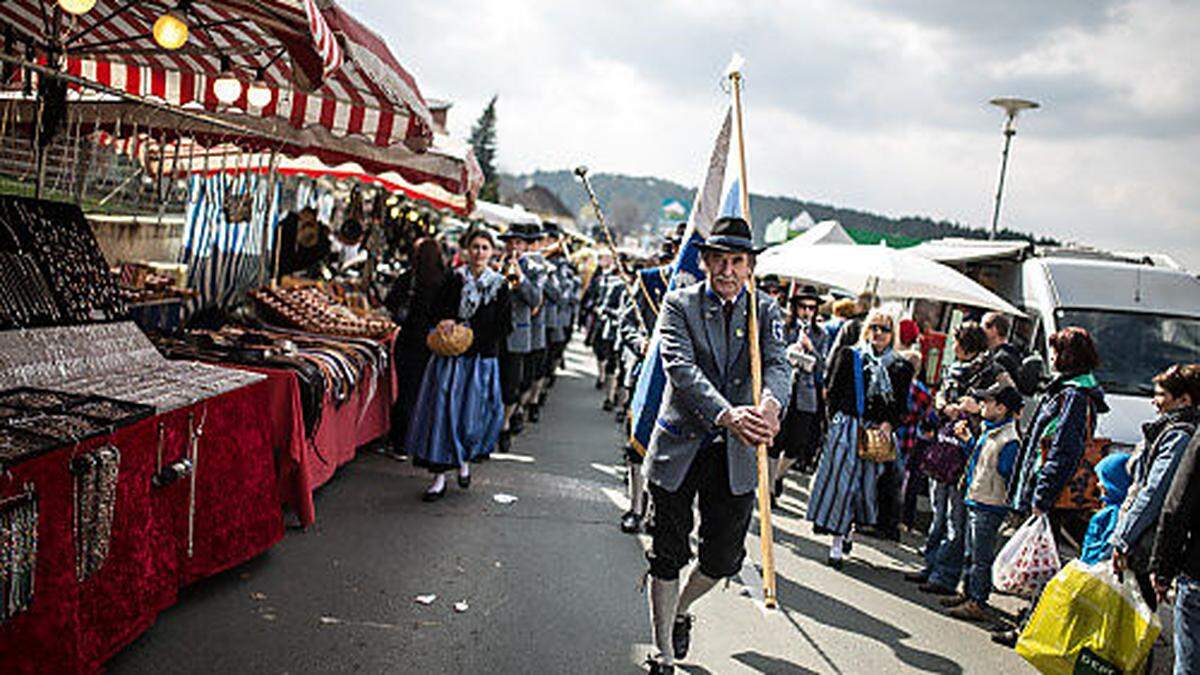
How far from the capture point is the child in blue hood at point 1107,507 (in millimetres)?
4676

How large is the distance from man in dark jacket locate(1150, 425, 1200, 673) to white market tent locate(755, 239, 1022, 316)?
3864mm

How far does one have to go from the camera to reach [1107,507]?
4.82 meters

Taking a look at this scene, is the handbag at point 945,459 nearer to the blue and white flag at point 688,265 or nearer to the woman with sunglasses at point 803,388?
the woman with sunglasses at point 803,388

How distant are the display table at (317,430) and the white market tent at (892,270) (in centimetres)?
414

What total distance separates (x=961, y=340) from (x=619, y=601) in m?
3.31

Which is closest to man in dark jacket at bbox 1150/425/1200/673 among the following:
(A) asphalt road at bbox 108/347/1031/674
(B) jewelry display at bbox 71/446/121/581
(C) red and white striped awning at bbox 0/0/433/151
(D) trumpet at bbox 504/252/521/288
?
(A) asphalt road at bbox 108/347/1031/674

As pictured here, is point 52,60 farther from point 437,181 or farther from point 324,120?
point 437,181

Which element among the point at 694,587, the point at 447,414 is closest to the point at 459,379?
the point at 447,414

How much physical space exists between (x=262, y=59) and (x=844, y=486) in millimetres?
5578

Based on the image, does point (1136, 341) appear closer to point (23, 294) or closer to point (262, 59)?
point (262, 59)

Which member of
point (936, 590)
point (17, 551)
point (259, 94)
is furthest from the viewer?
point (259, 94)

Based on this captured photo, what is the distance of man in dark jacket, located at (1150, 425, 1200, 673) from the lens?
3.92 meters

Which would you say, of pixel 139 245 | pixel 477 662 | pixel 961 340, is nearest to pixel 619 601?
pixel 477 662

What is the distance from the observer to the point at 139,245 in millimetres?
9727
